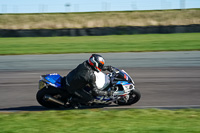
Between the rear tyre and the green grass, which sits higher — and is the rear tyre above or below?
above

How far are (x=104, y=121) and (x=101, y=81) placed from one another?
175 cm

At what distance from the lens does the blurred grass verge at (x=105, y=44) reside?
19.9m

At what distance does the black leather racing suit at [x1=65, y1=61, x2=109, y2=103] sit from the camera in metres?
7.88

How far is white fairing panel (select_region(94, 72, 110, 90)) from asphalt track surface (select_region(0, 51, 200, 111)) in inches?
36.0

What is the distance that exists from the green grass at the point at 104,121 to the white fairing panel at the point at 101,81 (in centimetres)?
87

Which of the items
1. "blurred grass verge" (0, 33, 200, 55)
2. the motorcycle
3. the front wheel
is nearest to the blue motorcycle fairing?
the motorcycle

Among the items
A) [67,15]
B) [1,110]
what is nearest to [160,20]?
[67,15]

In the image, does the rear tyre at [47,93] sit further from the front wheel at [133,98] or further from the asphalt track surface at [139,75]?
the front wheel at [133,98]

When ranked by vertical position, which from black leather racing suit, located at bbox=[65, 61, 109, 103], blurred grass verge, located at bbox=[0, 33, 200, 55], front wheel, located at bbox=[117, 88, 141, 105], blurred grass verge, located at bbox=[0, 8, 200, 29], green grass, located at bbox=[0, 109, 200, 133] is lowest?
green grass, located at bbox=[0, 109, 200, 133]

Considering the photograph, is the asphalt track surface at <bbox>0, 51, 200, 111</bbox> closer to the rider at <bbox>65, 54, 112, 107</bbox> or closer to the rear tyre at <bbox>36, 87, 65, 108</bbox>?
the rear tyre at <bbox>36, 87, 65, 108</bbox>

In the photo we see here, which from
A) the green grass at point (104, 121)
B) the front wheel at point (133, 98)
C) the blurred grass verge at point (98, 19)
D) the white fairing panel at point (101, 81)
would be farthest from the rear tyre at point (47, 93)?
the blurred grass verge at point (98, 19)

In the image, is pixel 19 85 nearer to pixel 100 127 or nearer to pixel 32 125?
pixel 32 125

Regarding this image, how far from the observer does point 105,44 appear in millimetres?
22750

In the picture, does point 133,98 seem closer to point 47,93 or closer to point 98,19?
point 47,93
